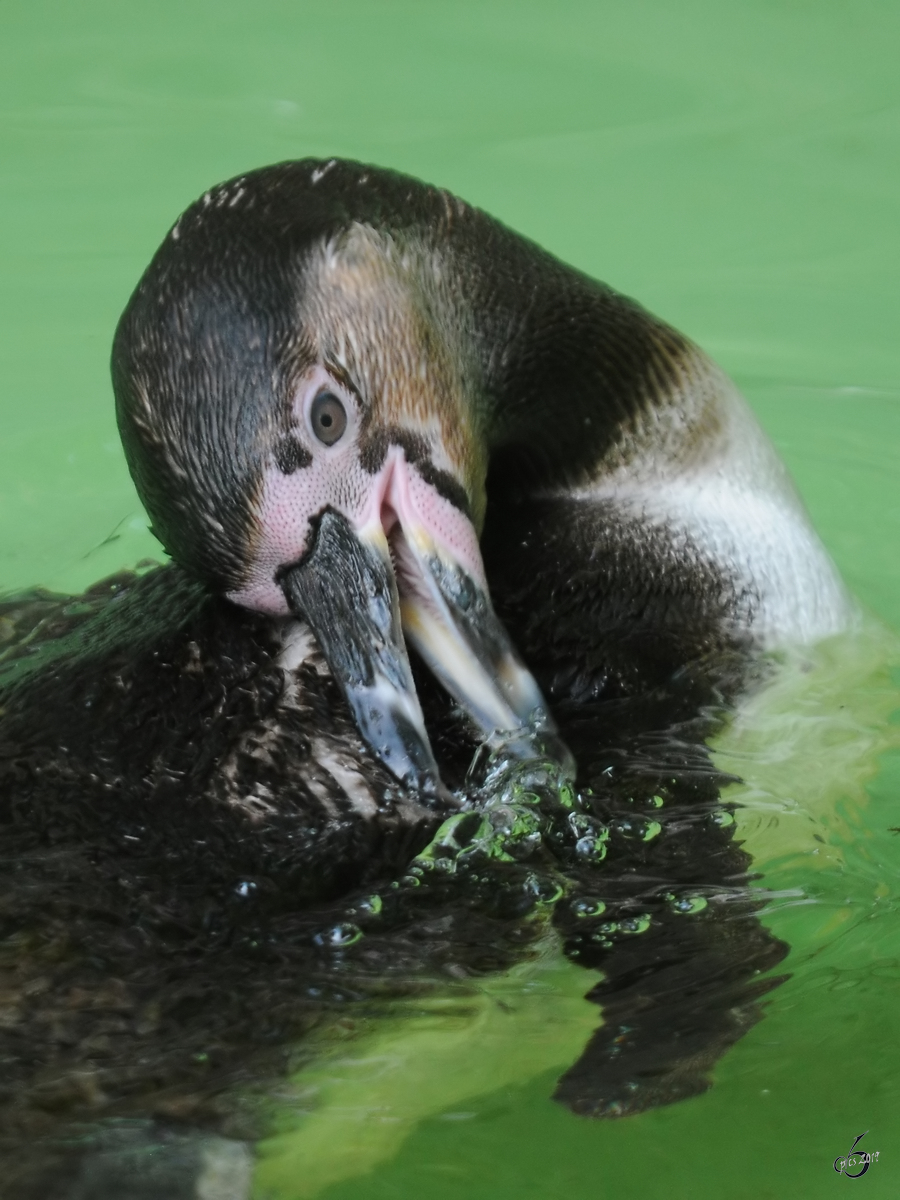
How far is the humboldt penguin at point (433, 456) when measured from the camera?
1933 mm

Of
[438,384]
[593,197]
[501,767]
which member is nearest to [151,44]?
[593,197]

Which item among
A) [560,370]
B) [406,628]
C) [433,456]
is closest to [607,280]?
[560,370]

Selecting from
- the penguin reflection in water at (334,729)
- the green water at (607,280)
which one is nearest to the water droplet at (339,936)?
the penguin reflection in water at (334,729)

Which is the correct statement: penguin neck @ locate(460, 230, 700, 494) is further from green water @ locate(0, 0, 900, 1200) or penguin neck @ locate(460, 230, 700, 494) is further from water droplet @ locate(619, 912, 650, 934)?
water droplet @ locate(619, 912, 650, 934)

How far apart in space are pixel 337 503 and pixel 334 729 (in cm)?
30

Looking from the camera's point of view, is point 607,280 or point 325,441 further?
point 607,280

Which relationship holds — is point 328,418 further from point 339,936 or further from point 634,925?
point 634,925

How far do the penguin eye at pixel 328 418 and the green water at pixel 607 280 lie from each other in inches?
28.5

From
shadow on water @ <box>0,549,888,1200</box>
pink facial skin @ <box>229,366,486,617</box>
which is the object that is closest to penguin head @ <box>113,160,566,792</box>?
pink facial skin @ <box>229,366,486,617</box>

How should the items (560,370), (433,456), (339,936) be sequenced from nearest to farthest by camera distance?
(339,936) < (433,456) < (560,370)

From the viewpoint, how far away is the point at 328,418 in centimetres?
200

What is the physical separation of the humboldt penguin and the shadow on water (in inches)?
4.2

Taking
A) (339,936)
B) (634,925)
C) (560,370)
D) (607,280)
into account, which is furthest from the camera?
(607,280)

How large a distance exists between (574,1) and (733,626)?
3.32 m
